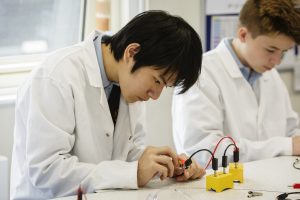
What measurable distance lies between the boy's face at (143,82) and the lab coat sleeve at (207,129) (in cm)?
47

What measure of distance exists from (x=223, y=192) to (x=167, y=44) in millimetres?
447

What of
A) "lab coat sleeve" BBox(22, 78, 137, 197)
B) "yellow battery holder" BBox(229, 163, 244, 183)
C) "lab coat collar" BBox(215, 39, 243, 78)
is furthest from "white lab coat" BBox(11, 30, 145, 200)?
"lab coat collar" BBox(215, 39, 243, 78)

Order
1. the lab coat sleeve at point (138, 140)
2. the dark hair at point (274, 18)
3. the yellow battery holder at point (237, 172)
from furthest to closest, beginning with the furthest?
the dark hair at point (274, 18) < the lab coat sleeve at point (138, 140) < the yellow battery holder at point (237, 172)

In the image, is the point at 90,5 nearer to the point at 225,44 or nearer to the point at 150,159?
the point at 225,44

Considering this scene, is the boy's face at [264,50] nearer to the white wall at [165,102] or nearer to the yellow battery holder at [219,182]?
the white wall at [165,102]

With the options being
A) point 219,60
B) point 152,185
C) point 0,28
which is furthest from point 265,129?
point 0,28

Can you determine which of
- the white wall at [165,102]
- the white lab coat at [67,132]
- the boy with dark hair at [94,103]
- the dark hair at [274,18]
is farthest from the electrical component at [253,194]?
the white wall at [165,102]

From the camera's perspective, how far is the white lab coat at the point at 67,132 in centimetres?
134

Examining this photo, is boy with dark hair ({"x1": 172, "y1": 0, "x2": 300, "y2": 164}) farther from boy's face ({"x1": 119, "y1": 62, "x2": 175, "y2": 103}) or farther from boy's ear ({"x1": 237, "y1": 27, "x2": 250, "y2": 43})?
boy's face ({"x1": 119, "y1": 62, "x2": 175, "y2": 103})

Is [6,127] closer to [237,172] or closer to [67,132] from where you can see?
[67,132]

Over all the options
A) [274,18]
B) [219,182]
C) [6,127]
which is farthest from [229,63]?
[6,127]

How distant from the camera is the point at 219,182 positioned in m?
1.34

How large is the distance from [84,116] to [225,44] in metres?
0.89

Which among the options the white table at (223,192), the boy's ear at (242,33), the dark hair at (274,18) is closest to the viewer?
the white table at (223,192)
